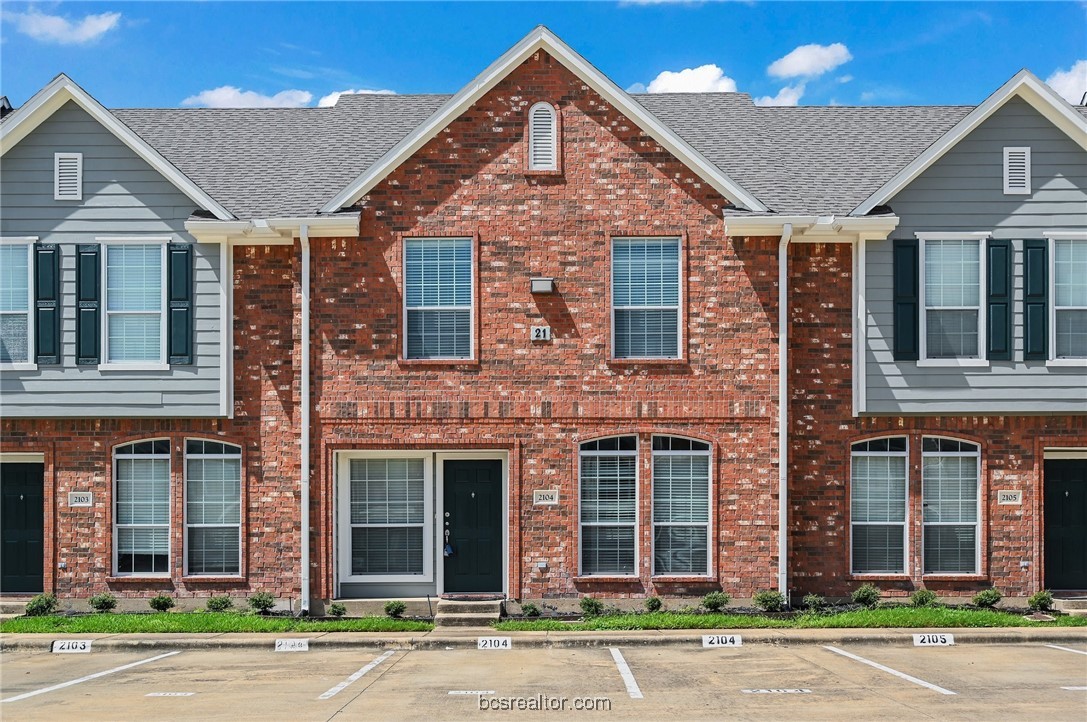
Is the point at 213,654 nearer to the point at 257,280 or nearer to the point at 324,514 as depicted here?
the point at 324,514

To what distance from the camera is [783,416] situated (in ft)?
50.5

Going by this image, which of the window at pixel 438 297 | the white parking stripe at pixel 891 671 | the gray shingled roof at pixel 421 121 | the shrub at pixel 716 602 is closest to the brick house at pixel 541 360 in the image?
the window at pixel 438 297

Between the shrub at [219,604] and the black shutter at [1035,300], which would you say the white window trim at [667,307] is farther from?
the shrub at [219,604]

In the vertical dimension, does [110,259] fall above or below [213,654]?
above

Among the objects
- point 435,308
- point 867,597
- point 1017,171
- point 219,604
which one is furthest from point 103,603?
point 1017,171

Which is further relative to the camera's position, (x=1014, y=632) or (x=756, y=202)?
(x=756, y=202)

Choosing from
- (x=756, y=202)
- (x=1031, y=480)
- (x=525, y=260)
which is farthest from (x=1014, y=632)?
(x=525, y=260)

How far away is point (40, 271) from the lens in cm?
1559

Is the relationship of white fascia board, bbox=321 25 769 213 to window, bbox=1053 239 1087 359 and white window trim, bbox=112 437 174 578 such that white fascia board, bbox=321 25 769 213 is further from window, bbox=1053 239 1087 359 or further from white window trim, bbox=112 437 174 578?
window, bbox=1053 239 1087 359

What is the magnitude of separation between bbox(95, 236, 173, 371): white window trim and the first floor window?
3571 mm

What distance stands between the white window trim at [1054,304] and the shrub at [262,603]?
A: 42.0ft

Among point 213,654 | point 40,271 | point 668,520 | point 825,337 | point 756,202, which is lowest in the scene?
point 213,654

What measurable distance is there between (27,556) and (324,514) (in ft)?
16.7

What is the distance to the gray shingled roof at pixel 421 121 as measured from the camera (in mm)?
16875
